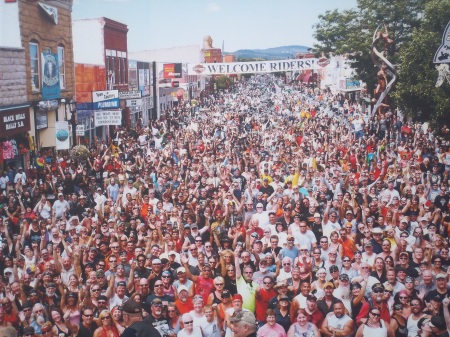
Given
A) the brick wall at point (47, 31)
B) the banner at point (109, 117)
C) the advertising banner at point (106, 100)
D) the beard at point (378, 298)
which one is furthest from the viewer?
the advertising banner at point (106, 100)

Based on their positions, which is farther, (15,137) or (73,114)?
(73,114)

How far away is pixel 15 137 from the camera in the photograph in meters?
15.5

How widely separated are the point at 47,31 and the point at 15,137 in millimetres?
4347

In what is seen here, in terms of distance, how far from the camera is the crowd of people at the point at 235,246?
5.46 metres

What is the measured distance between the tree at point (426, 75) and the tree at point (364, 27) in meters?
1.05

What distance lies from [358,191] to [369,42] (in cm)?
768

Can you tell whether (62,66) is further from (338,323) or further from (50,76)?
(338,323)

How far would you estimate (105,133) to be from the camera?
85.8 ft

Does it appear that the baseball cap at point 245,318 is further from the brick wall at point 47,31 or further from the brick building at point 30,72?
the brick wall at point 47,31

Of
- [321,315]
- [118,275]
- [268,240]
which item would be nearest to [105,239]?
[118,275]

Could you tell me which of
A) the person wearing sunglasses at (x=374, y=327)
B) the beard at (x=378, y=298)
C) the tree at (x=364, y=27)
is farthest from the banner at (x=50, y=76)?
the person wearing sunglasses at (x=374, y=327)

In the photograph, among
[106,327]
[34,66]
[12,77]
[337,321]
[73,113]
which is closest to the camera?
[106,327]

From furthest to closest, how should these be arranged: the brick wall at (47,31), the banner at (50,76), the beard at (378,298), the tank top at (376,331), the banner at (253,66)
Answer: the banner at (253,66), the banner at (50,76), the brick wall at (47,31), the beard at (378,298), the tank top at (376,331)

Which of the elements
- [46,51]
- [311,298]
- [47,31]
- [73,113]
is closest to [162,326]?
[311,298]
